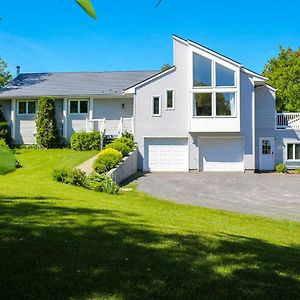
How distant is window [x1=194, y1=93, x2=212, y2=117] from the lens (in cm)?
2711

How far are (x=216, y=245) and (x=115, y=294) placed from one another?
8.61 ft

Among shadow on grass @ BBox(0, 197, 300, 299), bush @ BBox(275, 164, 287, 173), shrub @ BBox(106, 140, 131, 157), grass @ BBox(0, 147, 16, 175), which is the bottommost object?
bush @ BBox(275, 164, 287, 173)

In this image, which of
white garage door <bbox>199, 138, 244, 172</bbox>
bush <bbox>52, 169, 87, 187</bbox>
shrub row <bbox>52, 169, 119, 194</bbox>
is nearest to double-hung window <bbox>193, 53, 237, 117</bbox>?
white garage door <bbox>199, 138, 244, 172</bbox>

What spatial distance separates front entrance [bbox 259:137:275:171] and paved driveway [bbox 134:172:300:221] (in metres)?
2.37

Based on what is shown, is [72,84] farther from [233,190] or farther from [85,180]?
[233,190]

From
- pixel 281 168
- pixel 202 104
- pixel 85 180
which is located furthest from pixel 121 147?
pixel 281 168

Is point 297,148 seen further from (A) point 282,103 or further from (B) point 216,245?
(B) point 216,245

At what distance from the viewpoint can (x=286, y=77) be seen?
49.3 metres

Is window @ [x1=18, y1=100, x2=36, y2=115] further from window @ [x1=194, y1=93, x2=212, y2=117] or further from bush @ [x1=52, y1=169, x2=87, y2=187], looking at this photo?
bush @ [x1=52, y1=169, x2=87, y2=187]

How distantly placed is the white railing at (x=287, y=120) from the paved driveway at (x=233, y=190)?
445cm

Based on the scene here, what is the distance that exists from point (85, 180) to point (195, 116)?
11.8 m

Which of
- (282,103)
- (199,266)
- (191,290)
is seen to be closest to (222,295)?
(191,290)

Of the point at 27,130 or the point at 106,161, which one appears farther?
the point at 27,130

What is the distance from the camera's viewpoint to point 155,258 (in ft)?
17.5
